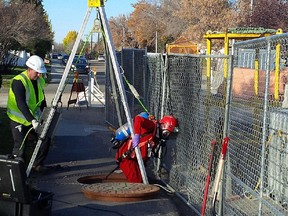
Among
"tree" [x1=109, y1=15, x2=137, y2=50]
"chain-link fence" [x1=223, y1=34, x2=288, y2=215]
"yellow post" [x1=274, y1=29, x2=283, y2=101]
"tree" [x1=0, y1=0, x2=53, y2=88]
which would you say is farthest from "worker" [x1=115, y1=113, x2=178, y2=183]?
"tree" [x1=109, y1=15, x2=137, y2=50]

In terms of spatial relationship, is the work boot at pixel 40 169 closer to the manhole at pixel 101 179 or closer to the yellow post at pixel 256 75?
the manhole at pixel 101 179

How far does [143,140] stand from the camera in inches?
317

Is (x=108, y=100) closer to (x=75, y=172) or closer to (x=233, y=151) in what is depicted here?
(x=75, y=172)

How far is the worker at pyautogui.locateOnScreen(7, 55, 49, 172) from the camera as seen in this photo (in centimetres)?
802

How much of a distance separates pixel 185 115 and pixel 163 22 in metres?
62.8

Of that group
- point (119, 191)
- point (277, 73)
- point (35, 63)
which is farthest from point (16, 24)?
point (277, 73)

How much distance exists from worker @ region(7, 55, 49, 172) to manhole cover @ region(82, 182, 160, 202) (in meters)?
1.02

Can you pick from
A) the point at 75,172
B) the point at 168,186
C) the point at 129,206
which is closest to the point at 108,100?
the point at 75,172

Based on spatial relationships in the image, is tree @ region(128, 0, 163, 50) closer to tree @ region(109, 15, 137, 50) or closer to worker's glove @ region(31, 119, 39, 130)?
tree @ region(109, 15, 137, 50)

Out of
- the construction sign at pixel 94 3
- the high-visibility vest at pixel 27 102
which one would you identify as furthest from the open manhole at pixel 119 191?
the construction sign at pixel 94 3

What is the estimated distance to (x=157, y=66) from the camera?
888 cm

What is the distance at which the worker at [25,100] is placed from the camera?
316 inches

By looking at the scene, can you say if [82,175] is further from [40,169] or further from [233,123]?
[233,123]

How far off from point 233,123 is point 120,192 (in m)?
2.07
